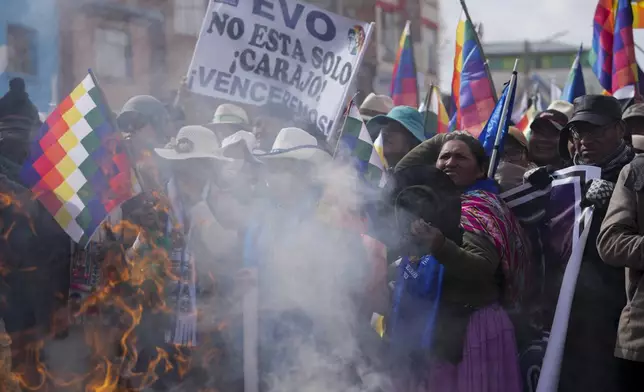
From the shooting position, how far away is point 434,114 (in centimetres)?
785

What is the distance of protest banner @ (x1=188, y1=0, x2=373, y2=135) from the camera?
5223mm

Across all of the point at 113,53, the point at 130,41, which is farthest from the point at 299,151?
the point at 113,53

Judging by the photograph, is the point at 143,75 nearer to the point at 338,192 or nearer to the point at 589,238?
the point at 338,192

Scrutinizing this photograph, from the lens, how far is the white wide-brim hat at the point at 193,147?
14.5ft

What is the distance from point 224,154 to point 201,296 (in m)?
0.75

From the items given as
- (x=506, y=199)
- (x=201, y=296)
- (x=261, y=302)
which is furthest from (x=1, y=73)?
(x=506, y=199)

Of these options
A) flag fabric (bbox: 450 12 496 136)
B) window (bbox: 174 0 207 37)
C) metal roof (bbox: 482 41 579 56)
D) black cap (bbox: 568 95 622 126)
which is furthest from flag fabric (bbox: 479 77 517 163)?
metal roof (bbox: 482 41 579 56)

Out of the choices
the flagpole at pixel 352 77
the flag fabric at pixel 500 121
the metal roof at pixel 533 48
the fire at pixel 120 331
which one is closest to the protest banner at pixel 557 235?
the flag fabric at pixel 500 121

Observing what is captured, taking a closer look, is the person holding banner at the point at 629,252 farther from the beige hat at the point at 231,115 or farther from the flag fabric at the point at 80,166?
the beige hat at the point at 231,115

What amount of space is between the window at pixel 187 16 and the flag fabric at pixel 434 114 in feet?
7.64

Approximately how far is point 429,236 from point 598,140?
1191 millimetres

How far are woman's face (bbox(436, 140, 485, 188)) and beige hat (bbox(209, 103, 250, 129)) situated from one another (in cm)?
257

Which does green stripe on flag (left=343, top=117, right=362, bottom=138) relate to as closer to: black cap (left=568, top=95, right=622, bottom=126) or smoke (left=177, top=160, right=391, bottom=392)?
smoke (left=177, top=160, right=391, bottom=392)

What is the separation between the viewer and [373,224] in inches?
153
